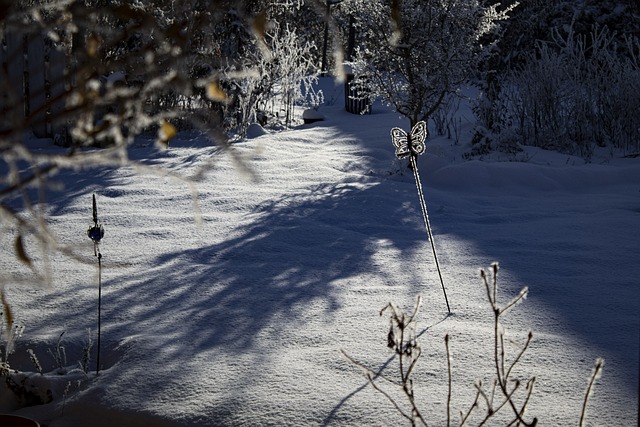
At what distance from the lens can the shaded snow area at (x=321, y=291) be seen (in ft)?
7.16

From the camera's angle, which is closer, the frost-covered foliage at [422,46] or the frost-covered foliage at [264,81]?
the frost-covered foliage at [422,46]

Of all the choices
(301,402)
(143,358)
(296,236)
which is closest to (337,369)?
(301,402)

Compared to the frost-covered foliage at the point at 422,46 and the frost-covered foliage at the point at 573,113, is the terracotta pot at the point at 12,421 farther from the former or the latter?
the frost-covered foliage at the point at 573,113

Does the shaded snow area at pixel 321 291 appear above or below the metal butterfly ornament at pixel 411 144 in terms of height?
below

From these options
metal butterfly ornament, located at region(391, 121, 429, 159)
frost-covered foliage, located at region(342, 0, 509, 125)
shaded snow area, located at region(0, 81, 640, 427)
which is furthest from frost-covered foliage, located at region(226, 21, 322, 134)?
metal butterfly ornament, located at region(391, 121, 429, 159)

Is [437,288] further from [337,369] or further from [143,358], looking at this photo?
[143,358]

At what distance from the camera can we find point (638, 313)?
2879 mm

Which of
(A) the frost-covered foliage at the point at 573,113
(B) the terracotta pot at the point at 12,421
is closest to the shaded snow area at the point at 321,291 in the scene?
(B) the terracotta pot at the point at 12,421

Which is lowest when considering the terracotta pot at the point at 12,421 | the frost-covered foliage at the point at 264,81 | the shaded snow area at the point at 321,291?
the terracotta pot at the point at 12,421

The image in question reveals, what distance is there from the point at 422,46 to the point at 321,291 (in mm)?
3665

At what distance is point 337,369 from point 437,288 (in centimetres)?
100

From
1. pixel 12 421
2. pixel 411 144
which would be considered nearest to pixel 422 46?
pixel 411 144

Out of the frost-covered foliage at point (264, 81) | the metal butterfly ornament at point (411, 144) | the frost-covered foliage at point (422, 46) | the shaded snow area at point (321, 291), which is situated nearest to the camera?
the shaded snow area at point (321, 291)

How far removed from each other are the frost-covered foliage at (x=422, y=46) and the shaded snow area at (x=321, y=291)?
803 mm
